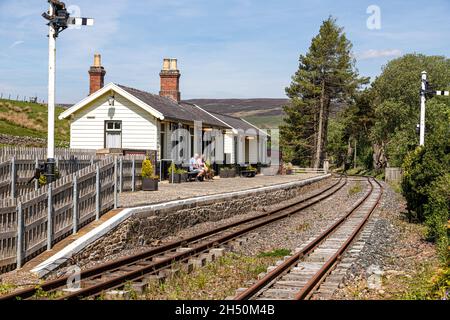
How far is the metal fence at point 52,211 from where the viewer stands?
30.7ft

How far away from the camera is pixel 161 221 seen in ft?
45.0

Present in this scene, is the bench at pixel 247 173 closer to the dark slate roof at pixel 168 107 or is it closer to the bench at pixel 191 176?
the dark slate roof at pixel 168 107

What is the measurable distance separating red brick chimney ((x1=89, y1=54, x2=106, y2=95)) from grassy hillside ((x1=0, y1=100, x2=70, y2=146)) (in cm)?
1756

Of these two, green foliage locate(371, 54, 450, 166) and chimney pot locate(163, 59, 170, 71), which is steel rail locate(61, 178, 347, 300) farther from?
green foliage locate(371, 54, 450, 166)

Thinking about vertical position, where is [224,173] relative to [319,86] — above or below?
below

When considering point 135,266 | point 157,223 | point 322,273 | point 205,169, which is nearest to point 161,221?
point 157,223

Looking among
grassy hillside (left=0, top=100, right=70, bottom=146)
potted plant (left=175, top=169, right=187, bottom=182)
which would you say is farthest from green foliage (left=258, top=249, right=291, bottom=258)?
grassy hillside (left=0, top=100, right=70, bottom=146)

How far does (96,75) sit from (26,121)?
25.4 meters

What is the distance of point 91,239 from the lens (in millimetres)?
10828

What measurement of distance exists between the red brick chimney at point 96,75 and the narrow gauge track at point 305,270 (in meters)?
17.4

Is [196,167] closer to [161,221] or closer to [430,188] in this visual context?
[161,221]

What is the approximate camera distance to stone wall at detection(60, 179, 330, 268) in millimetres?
11117
